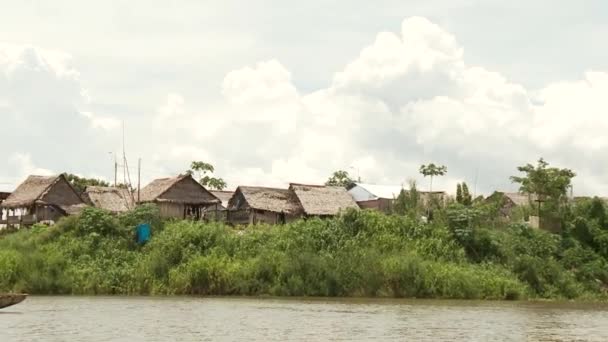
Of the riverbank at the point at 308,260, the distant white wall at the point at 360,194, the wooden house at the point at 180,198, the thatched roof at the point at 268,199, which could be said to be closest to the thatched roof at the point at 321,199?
the thatched roof at the point at 268,199

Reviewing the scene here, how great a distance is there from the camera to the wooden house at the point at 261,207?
56.5 meters

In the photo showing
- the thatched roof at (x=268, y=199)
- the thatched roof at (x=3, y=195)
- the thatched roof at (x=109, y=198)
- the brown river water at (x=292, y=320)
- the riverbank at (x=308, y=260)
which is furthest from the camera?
the thatched roof at (x=3, y=195)

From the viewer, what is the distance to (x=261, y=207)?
185 feet

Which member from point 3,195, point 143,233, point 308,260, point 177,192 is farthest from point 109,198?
point 308,260

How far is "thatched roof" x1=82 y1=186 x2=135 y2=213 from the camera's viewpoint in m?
59.7

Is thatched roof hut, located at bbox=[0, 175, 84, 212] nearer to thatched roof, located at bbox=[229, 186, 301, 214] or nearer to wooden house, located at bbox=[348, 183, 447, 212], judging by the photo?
thatched roof, located at bbox=[229, 186, 301, 214]

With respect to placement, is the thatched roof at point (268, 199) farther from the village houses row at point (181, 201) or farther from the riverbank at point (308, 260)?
the riverbank at point (308, 260)

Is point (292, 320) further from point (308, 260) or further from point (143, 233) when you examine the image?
point (143, 233)

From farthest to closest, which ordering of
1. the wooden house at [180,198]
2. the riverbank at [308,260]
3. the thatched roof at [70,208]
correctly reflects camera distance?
the wooden house at [180,198], the thatched roof at [70,208], the riverbank at [308,260]

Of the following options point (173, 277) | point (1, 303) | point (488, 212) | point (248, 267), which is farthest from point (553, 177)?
point (1, 303)

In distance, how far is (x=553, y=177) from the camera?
51.6 metres

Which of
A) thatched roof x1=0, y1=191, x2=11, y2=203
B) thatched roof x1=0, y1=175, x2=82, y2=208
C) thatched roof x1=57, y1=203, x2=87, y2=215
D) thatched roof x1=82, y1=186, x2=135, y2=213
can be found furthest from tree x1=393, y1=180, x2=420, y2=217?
thatched roof x1=0, y1=191, x2=11, y2=203

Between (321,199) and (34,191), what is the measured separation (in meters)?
20.9

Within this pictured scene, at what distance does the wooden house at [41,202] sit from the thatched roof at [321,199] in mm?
15618
